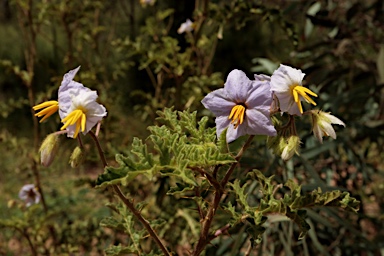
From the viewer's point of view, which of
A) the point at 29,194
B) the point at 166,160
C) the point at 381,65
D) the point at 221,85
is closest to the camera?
the point at 166,160

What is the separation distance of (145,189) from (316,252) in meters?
0.62

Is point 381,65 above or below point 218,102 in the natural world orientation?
below

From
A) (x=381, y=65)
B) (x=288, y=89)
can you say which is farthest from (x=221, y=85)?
(x=288, y=89)

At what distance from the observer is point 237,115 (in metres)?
0.68

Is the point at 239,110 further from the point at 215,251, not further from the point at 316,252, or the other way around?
the point at 316,252

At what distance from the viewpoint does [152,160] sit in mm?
607

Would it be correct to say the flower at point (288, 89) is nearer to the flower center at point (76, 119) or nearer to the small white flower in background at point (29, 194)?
the flower center at point (76, 119)

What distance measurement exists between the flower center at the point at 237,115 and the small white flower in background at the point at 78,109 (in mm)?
178

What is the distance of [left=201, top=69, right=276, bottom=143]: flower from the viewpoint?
2.23 ft

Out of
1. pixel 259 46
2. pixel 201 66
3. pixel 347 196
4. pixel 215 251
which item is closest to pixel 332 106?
pixel 201 66

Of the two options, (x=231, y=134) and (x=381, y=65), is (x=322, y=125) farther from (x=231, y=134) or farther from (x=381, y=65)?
(x=381, y=65)

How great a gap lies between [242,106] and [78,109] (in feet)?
0.74

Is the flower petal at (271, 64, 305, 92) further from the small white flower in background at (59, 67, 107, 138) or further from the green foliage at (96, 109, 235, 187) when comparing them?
the small white flower in background at (59, 67, 107, 138)

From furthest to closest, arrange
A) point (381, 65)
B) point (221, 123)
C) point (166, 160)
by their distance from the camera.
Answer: point (381, 65)
point (221, 123)
point (166, 160)
